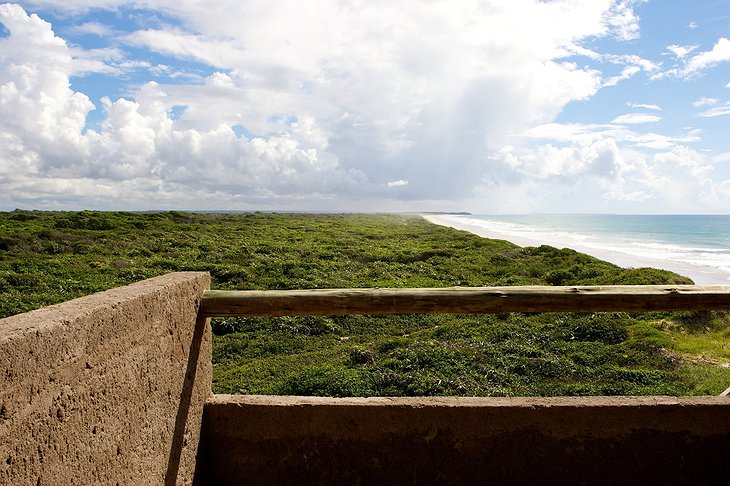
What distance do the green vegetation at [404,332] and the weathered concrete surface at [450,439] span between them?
3943 mm

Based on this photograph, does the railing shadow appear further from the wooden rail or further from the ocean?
the ocean

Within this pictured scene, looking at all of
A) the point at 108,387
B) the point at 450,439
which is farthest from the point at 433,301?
the point at 108,387

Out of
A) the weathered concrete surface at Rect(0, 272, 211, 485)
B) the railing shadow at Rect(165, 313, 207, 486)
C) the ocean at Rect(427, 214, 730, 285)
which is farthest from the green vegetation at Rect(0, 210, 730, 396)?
the ocean at Rect(427, 214, 730, 285)

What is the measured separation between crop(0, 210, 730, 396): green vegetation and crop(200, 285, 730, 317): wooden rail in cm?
424

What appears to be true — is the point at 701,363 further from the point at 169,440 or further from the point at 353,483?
the point at 169,440

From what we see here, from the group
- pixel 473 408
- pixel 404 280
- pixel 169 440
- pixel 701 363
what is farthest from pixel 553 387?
pixel 404 280

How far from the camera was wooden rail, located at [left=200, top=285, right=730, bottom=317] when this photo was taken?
131 inches

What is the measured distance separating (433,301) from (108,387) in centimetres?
183

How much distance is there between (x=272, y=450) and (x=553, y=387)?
18.6ft

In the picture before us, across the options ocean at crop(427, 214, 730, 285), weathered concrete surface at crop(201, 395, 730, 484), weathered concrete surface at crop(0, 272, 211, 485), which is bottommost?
ocean at crop(427, 214, 730, 285)

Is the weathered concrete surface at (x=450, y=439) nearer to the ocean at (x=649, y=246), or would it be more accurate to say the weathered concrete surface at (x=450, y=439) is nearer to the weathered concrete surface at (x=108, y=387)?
the weathered concrete surface at (x=108, y=387)

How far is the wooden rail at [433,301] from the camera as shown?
3338 millimetres

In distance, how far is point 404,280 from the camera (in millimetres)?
17094

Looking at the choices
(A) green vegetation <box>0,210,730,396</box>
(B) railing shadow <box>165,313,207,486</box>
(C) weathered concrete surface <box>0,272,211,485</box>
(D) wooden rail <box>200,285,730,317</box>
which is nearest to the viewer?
(C) weathered concrete surface <box>0,272,211,485</box>
